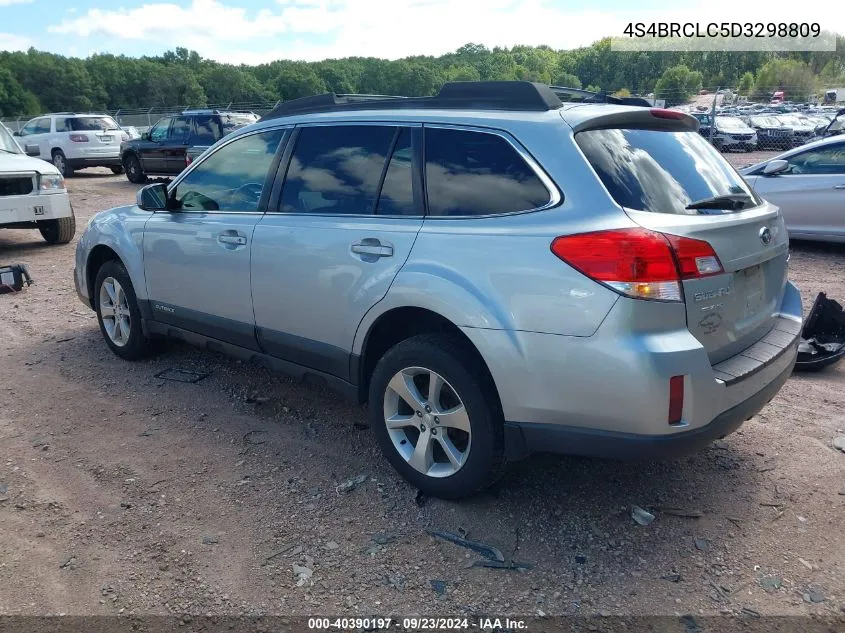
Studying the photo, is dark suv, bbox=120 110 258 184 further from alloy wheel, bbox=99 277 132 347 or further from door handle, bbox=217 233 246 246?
door handle, bbox=217 233 246 246

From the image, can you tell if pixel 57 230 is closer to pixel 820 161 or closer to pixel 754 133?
pixel 820 161

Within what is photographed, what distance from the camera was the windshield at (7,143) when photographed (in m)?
10.2

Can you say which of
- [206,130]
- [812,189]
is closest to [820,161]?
[812,189]

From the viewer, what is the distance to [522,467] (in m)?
3.75

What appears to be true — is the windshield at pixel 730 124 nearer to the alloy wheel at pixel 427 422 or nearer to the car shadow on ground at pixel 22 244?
the car shadow on ground at pixel 22 244

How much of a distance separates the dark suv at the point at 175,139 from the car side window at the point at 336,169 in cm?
1500

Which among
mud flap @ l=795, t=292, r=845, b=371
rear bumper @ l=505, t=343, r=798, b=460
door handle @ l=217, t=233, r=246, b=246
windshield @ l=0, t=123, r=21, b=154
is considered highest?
windshield @ l=0, t=123, r=21, b=154

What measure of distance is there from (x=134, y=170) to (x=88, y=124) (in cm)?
251

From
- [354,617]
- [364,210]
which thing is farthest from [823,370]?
[354,617]

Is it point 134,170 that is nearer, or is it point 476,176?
point 476,176

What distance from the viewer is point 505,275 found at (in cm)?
298

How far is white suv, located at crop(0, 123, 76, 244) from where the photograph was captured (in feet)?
30.6

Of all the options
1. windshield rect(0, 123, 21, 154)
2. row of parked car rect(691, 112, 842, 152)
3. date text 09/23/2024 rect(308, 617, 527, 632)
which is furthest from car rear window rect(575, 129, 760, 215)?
row of parked car rect(691, 112, 842, 152)

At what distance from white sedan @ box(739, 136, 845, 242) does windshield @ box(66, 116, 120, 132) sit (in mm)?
18435
